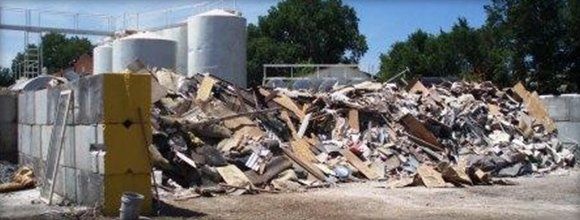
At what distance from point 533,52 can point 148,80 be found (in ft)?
91.9

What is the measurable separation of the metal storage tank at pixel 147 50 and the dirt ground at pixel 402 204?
14.1 m

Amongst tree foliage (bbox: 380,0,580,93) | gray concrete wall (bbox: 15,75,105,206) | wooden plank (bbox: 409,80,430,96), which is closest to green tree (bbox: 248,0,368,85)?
tree foliage (bbox: 380,0,580,93)

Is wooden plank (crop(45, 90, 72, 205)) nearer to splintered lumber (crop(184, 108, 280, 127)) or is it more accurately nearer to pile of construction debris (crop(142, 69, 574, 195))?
pile of construction debris (crop(142, 69, 574, 195))

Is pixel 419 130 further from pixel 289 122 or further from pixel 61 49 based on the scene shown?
pixel 61 49

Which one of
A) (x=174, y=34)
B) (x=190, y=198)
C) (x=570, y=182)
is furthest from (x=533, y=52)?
(x=190, y=198)

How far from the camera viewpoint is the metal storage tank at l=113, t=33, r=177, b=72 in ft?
85.6

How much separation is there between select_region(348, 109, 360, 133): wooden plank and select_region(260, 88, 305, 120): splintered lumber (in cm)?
120

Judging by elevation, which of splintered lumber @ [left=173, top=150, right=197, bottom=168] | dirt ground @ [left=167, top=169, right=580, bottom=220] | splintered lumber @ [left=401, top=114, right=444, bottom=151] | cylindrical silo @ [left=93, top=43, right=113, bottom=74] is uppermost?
cylindrical silo @ [left=93, top=43, right=113, bottom=74]

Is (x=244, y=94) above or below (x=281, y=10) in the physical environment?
below

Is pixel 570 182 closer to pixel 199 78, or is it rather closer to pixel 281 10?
pixel 199 78

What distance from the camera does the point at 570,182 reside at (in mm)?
14828

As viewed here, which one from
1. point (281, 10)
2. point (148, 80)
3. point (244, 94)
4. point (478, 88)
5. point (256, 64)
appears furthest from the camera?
point (281, 10)

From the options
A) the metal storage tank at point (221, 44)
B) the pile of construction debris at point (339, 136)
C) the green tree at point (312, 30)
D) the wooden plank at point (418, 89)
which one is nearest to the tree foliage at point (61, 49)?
the green tree at point (312, 30)

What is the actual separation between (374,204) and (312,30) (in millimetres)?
47708
